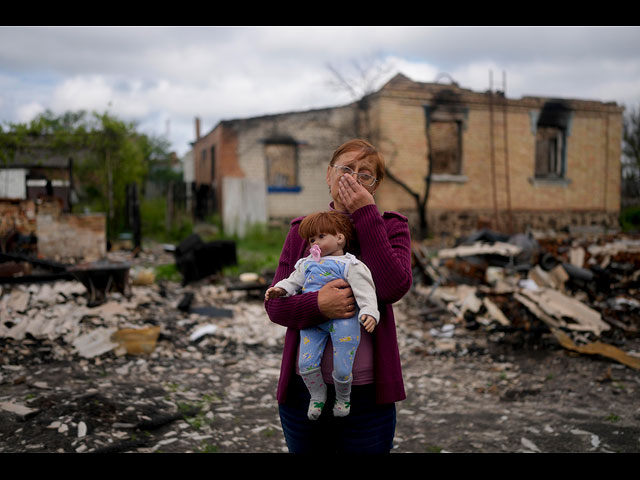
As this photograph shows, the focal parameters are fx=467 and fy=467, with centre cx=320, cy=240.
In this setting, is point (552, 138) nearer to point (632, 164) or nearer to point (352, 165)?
point (632, 164)

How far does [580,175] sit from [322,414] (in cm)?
1971

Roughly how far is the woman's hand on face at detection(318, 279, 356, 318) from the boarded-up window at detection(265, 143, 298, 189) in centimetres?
1530

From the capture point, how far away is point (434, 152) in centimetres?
1689

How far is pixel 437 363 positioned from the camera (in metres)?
5.99

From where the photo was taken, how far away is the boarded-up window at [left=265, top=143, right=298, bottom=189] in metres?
16.8

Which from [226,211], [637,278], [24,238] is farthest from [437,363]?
[226,211]

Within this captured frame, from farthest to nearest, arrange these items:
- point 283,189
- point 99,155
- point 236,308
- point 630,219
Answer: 1. point 630,219
2. point 283,189
3. point 99,155
4. point 236,308

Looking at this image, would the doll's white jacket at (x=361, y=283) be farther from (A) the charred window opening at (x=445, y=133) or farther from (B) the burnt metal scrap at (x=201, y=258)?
(A) the charred window opening at (x=445, y=133)

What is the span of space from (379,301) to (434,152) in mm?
16002

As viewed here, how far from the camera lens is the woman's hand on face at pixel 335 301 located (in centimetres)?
166

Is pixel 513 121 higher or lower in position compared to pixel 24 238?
higher

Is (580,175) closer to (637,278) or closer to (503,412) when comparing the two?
(637,278)

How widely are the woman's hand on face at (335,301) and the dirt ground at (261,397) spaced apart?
2.38 meters

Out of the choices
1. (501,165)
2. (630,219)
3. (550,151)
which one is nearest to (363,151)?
(501,165)
